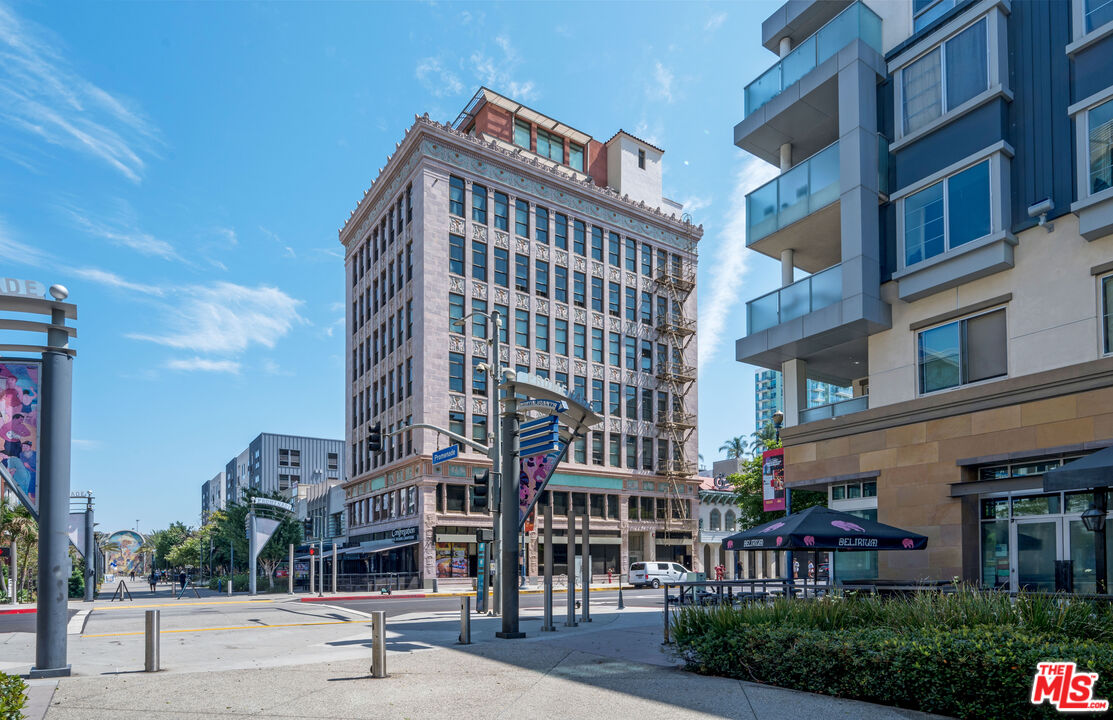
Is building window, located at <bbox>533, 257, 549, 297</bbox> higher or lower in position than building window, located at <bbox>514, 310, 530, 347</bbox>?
higher

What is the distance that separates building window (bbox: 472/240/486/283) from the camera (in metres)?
55.2

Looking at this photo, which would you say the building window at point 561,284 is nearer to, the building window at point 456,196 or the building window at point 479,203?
the building window at point 479,203

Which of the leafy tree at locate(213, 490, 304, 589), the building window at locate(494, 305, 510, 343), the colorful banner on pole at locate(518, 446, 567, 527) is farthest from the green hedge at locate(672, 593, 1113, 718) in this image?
the leafy tree at locate(213, 490, 304, 589)

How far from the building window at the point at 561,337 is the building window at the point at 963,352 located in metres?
40.0

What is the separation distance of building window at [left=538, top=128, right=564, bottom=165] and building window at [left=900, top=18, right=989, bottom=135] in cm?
4256

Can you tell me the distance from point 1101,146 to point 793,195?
7672mm

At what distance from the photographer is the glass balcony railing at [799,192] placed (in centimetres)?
2098

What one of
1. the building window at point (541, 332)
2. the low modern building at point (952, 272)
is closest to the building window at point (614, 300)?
the building window at point (541, 332)

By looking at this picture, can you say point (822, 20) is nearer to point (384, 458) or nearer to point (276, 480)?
point (384, 458)

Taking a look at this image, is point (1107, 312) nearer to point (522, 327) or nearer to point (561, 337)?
point (522, 327)

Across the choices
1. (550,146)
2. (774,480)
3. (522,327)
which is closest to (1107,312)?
(774,480)

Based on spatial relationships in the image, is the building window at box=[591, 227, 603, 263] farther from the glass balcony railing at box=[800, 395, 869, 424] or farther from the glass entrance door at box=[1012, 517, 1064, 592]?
the glass entrance door at box=[1012, 517, 1064, 592]

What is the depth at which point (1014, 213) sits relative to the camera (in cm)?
1770

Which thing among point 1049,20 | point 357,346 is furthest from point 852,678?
point 357,346
